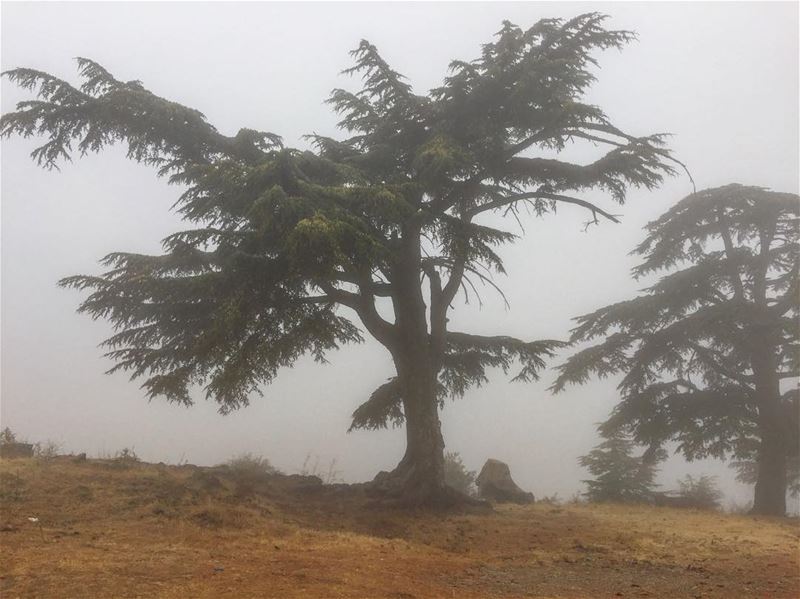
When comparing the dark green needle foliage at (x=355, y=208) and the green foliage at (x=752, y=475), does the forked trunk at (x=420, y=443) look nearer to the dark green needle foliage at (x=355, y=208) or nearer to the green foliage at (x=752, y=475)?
the dark green needle foliage at (x=355, y=208)

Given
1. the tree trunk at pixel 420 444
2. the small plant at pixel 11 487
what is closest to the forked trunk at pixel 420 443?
the tree trunk at pixel 420 444

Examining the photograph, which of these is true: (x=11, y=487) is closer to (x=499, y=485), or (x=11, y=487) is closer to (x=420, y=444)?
(x=420, y=444)

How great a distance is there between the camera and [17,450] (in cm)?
1480

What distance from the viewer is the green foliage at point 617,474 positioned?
22.5 metres

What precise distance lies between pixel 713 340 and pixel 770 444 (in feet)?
10.7

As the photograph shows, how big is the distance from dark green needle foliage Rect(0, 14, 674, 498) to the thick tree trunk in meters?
7.03

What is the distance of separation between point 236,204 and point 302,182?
5.34ft

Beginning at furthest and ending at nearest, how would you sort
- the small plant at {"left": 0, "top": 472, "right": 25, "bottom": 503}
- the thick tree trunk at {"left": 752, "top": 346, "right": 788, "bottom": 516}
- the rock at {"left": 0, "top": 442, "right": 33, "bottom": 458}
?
the thick tree trunk at {"left": 752, "top": 346, "right": 788, "bottom": 516}
the rock at {"left": 0, "top": 442, "right": 33, "bottom": 458}
the small plant at {"left": 0, "top": 472, "right": 25, "bottom": 503}

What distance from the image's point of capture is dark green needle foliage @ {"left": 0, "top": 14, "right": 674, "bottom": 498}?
31.9 feet

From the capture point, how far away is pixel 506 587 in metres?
6.39

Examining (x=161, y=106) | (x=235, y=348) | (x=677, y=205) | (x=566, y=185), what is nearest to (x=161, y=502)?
(x=235, y=348)

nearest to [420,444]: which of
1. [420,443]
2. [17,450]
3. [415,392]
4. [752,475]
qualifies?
[420,443]

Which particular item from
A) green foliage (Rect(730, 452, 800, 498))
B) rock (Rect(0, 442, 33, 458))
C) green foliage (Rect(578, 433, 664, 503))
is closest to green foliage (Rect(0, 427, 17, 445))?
rock (Rect(0, 442, 33, 458))

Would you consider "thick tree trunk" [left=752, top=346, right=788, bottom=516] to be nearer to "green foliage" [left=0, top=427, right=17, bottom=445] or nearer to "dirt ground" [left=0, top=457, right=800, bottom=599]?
"dirt ground" [left=0, top=457, right=800, bottom=599]
